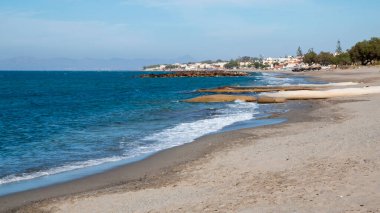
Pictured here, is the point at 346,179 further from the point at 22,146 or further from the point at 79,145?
the point at 22,146

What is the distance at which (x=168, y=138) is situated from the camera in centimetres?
1997

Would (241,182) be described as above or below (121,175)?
above

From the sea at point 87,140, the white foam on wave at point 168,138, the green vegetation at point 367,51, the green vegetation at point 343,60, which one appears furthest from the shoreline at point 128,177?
the green vegetation at point 343,60

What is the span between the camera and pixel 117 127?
25.5 m

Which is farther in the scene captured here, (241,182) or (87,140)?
(87,140)

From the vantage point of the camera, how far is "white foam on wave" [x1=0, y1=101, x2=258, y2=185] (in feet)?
45.2

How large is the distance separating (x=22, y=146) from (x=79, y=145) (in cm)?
253

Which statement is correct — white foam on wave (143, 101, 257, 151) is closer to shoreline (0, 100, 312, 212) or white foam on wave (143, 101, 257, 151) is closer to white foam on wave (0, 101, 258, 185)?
white foam on wave (0, 101, 258, 185)

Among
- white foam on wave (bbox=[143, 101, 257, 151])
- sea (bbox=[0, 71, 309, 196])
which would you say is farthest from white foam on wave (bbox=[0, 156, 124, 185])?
white foam on wave (bbox=[143, 101, 257, 151])

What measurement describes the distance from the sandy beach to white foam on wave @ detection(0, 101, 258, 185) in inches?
52.2

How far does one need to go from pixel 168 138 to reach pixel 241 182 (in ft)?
32.0

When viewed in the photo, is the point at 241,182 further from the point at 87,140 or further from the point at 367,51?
the point at 367,51

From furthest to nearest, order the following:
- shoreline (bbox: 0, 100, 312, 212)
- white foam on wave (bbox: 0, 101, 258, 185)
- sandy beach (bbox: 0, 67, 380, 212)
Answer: white foam on wave (bbox: 0, 101, 258, 185), shoreline (bbox: 0, 100, 312, 212), sandy beach (bbox: 0, 67, 380, 212)

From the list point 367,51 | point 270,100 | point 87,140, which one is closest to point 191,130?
point 87,140
